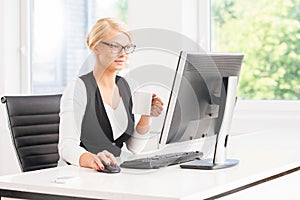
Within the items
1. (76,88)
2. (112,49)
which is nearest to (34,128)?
(76,88)

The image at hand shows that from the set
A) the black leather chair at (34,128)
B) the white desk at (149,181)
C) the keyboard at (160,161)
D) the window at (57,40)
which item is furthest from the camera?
the window at (57,40)

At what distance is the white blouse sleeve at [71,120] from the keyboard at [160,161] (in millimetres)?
234

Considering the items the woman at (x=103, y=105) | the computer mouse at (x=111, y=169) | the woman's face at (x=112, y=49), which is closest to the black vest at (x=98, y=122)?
the woman at (x=103, y=105)

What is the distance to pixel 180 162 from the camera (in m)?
2.29

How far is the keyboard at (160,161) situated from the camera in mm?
2143

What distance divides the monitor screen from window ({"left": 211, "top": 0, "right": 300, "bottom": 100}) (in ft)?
A: 4.97

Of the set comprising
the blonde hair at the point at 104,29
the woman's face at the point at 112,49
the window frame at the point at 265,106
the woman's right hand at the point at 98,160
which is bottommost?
the woman's right hand at the point at 98,160

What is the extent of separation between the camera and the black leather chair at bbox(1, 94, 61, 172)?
9.12ft

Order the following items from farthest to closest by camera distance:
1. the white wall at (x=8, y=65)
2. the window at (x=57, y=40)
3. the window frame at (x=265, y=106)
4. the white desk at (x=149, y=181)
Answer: the window at (x=57, y=40) → the white wall at (x=8, y=65) → the window frame at (x=265, y=106) → the white desk at (x=149, y=181)

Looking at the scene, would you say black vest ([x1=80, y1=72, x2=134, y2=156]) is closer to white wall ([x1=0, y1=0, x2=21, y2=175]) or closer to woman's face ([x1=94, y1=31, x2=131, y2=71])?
woman's face ([x1=94, y1=31, x2=131, y2=71])

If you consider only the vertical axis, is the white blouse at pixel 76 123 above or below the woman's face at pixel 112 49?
below

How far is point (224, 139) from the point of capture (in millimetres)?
2211

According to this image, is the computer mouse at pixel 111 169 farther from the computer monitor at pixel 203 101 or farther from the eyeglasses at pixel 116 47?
the eyeglasses at pixel 116 47

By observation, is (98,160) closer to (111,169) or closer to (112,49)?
(111,169)
